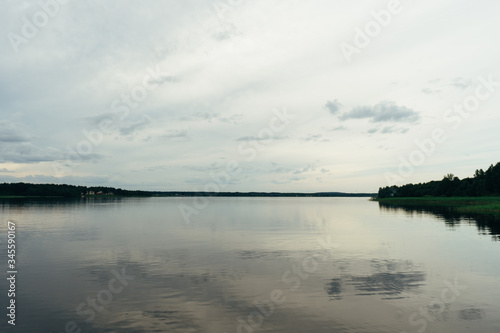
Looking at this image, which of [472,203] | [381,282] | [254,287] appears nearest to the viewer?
[254,287]

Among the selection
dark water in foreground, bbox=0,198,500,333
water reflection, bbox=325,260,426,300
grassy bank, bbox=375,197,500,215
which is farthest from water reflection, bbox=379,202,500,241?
water reflection, bbox=325,260,426,300

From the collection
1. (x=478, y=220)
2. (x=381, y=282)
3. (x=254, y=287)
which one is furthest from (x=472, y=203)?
(x=254, y=287)

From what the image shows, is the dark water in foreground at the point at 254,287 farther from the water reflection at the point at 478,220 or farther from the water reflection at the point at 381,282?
the water reflection at the point at 478,220

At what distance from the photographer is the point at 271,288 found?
22.0 metres

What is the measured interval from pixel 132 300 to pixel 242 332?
7.97 meters

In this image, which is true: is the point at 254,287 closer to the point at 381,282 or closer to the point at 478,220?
the point at 381,282

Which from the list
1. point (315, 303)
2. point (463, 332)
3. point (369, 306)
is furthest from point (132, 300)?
point (463, 332)

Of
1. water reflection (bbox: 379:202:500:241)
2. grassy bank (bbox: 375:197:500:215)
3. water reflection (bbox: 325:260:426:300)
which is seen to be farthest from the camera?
grassy bank (bbox: 375:197:500:215)

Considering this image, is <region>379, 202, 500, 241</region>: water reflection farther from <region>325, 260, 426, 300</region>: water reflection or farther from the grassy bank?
<region>325, 260, 426, 300</region>: water reflection

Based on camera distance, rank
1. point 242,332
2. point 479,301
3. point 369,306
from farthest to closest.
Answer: point 479,301, point 369,306, point 242,332

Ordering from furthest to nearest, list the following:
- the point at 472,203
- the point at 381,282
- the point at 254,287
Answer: the point at 472,203 → the point at 381,282 → the point at 254,287

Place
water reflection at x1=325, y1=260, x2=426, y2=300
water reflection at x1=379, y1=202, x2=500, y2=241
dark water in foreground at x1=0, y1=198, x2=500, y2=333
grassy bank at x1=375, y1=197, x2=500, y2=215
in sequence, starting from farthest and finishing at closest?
grassy bank at x1=375, y1=197, x2=500, y2=215 < water reflection at x1=379, y1=202, x2=500, y2=241 < water reflection at x1=325, y1=260, x2=426, y2=300 < dark water in foreground at x1=0, y1=198, x2=500, y2=333

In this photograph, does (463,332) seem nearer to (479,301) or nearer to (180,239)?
(479,301)

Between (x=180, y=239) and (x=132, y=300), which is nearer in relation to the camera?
(x=132, y=300)
